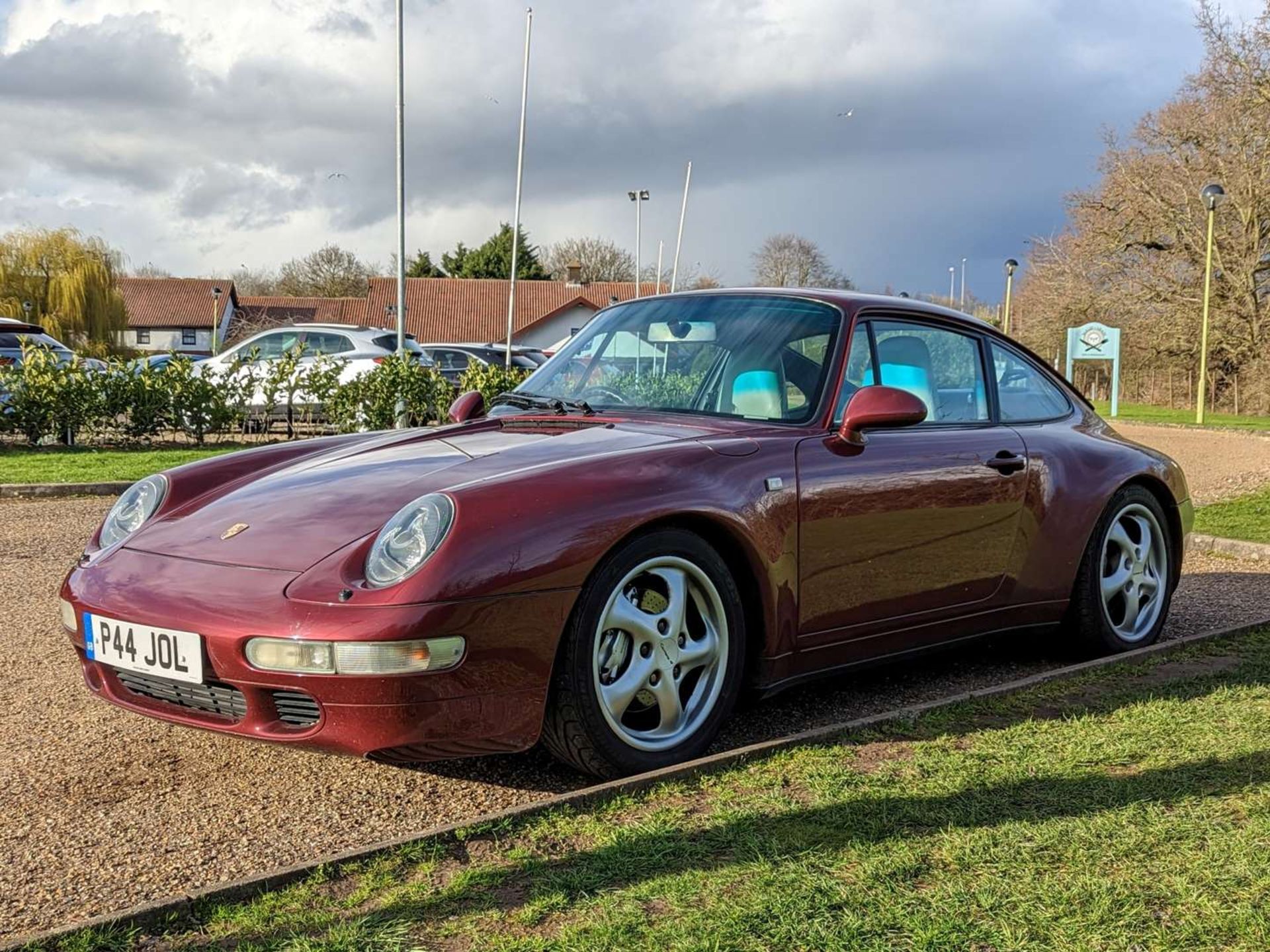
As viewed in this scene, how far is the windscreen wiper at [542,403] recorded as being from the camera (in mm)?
4566

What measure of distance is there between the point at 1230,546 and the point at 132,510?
6.98 metres

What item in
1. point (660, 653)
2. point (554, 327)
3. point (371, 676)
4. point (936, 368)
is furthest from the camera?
point (554, 327)

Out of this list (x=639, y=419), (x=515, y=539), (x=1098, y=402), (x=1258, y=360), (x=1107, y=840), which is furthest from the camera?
(x=1098, y=402)

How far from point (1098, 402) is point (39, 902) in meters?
42.8

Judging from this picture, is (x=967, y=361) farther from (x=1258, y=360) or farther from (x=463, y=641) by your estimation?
(x=1258, y=360)

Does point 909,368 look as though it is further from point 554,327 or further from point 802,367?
point 554,327

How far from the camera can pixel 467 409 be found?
520 centimetres

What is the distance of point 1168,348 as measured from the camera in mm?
38250

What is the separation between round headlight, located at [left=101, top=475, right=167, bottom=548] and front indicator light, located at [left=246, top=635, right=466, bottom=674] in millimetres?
1096

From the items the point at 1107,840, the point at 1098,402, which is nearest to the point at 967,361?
the point at 1107,840

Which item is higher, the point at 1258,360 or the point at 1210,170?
the point at 1210,170

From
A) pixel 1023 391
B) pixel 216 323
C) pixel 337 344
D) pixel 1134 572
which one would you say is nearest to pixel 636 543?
pixel 1023 391

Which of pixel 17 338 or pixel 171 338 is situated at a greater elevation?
pixel 171 338

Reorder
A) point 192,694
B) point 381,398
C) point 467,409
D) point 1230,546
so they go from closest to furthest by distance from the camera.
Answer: point 192,694 < point 467,409 < point 1230,546 < point 381,398
